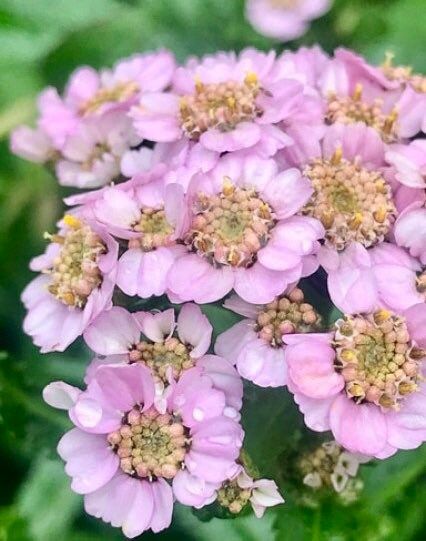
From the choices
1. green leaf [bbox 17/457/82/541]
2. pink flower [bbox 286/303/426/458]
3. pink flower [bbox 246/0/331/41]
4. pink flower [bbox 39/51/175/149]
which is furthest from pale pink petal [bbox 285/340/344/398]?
pink flower [bbox 246/0/331/41]

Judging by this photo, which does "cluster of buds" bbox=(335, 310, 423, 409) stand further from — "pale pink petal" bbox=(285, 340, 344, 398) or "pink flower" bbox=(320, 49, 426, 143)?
"pink flower" bbox=(320, 49, 426, 143)

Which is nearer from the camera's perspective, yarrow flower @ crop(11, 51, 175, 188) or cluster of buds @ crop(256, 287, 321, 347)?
cluster of buds @ crop(256, 287, 321, 347)

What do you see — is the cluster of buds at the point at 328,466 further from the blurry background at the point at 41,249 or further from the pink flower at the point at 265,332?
the pink flower at the point at 265,332

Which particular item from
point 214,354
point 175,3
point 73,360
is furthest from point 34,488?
point 175,3

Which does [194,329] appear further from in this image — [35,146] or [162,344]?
[35,146]

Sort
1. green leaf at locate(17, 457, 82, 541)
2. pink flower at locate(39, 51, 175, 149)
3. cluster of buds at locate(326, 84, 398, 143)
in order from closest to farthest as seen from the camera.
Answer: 1. cluster of buds at locate(326, 84, 398, 143)
2. pink flower at locate(39, 51, 175, 149)
3. green leaf at locate(17, 457, 82, 541)

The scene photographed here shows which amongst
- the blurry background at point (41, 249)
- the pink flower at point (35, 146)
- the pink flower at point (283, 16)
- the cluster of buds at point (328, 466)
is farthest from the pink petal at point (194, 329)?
the pink flower at point (283, 16)

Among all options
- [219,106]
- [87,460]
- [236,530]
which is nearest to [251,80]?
[219,106]
